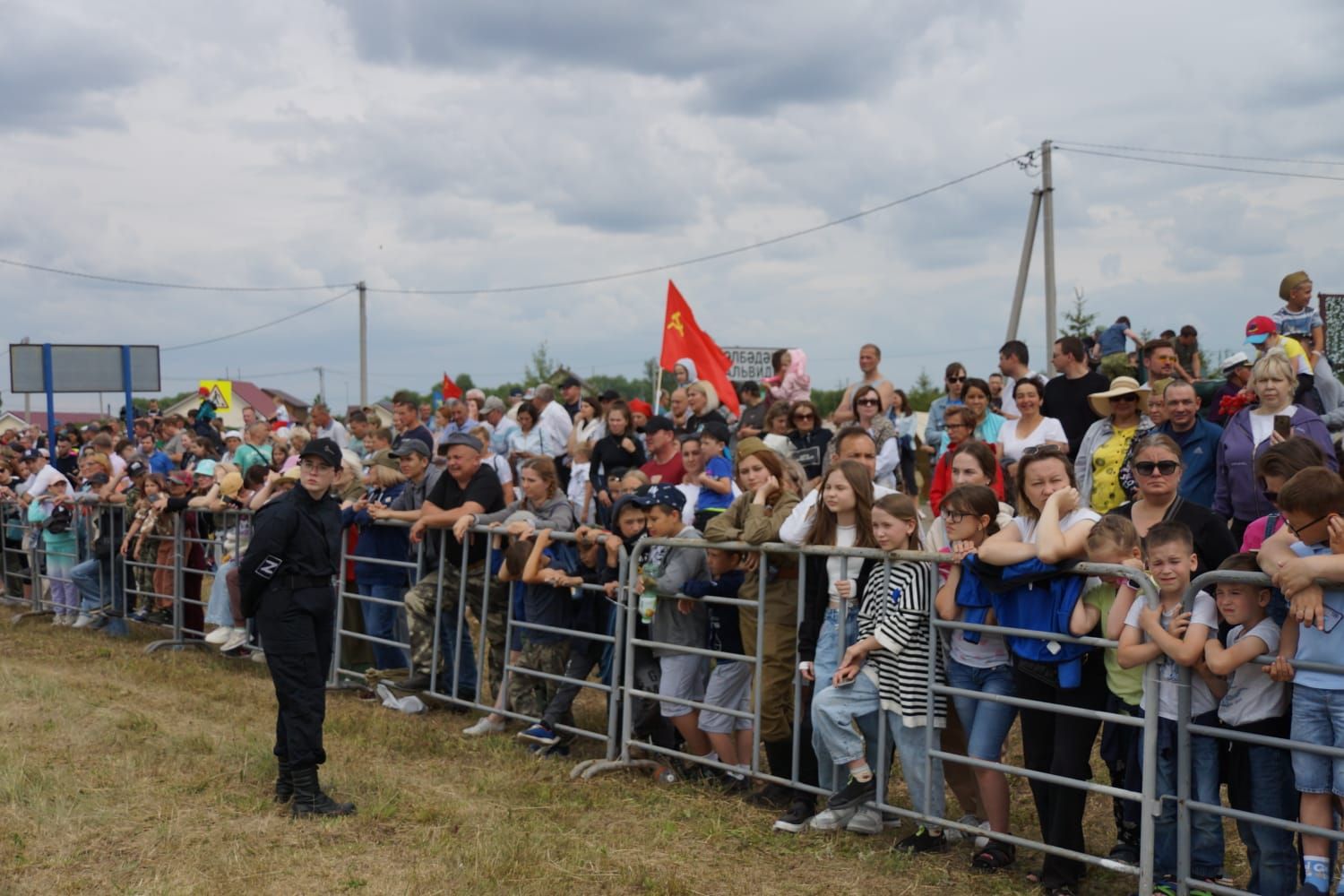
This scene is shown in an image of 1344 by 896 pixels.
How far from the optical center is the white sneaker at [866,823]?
6.32 m

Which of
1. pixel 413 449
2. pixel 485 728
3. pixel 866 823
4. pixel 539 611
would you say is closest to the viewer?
pixel 866 823

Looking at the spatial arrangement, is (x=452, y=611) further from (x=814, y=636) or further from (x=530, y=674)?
(x=814, y=636)

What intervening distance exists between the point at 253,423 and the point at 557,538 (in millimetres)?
8027

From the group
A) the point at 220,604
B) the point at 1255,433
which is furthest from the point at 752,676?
the point at 220,604

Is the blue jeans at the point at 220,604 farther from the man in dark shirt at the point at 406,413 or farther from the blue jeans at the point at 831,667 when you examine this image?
the blue jeans at the point at 831,667

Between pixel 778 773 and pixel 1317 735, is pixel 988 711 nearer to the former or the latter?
pixel 1317 735

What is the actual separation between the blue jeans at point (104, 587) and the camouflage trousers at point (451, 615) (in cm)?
566

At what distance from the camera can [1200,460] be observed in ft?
24.3

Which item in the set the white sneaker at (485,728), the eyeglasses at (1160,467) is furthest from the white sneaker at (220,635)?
the eyeglasses at (1160,467)

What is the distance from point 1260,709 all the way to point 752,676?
3.00m

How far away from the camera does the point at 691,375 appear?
49.1 ft

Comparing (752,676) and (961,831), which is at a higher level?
(752,676)

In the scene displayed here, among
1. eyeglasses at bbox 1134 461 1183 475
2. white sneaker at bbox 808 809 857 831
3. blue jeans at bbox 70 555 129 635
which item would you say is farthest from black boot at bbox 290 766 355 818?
A: blue jeans at bbox 70 555 129 635

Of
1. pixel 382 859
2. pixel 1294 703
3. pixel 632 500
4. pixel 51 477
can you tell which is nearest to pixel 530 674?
pixel 632 500
